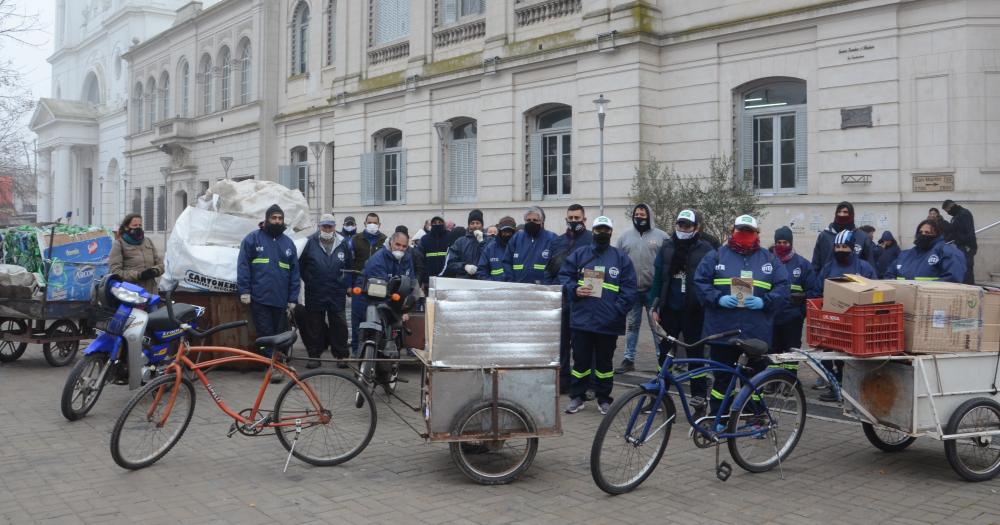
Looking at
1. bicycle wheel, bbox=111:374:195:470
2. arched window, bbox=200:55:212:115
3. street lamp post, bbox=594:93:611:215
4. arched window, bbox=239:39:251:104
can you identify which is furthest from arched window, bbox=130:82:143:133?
bicycle wheel, bbox=111:374:195:470

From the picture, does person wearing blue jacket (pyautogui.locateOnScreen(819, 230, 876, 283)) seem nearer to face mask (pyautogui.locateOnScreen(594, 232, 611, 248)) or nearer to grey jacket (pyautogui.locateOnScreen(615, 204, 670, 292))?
grey jacket (pyautogui.locateOnScreen(615, 204, 670, 292))

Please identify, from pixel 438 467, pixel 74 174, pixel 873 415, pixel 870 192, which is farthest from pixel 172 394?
pixel 74 174

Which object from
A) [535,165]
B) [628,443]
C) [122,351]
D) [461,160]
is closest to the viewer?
[628,443]

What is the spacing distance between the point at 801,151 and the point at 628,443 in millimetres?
13222

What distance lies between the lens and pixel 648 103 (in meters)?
19.7

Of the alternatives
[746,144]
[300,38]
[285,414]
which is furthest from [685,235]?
[300,38]

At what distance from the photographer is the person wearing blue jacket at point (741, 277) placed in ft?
24.1

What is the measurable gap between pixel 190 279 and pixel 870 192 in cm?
1227

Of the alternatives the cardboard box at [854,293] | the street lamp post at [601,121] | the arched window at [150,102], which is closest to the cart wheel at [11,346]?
the cardboard box at [854,293]

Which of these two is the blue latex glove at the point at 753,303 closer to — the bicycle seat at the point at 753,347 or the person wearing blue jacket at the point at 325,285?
the bicycle seat at the point at 753,347

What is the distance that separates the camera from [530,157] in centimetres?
2281

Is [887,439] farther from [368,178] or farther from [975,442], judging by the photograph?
[368,178]

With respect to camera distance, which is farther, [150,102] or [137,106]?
[137,106]

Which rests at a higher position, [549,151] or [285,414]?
[549,151]
